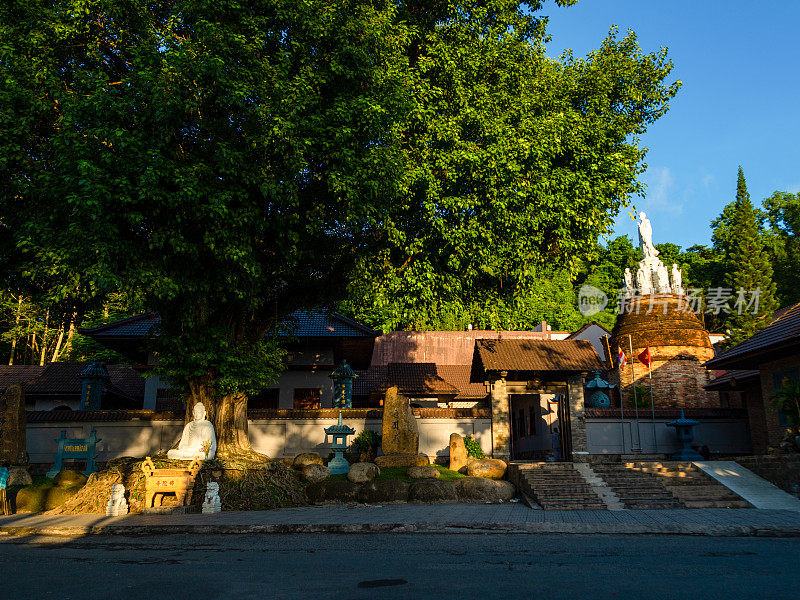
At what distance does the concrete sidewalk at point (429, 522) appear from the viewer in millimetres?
9539

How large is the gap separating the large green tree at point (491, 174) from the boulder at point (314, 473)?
457 cm

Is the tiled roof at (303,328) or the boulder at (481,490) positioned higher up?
the tiled roof at (303,328)

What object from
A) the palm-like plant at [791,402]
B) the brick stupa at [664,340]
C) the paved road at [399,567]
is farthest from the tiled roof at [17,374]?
the palm-like plant at [791,402]

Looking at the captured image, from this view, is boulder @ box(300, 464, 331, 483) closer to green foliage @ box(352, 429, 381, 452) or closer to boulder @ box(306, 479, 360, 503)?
boulder @ box(306, 479, 360, 503)

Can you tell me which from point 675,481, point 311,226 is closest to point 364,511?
point 311,226

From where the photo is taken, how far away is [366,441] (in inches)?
680

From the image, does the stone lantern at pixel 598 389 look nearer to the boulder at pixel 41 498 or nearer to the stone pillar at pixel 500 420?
the stone pillar at pixel 500 420

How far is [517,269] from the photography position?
13.6 metres

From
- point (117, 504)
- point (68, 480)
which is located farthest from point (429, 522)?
point (68, 480)

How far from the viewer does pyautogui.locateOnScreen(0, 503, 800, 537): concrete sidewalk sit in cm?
954

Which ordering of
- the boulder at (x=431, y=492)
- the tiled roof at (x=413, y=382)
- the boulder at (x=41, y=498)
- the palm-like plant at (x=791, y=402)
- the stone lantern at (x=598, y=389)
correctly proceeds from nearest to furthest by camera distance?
the boulder at (x=41, y=498), the boulder at (x=431, y=492), the palm-like plant at (x=791, y=402), the stone lantern at (x=598, y=389), the tiled roof at (x=413, y=382)

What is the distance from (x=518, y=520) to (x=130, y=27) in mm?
13929

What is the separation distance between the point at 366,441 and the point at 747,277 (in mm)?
38511

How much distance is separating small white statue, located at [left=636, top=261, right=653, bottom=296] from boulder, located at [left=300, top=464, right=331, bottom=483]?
2079 centimetres
